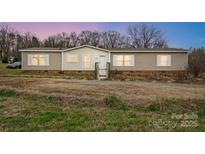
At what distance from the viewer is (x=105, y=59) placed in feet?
64.7

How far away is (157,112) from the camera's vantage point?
6.85 meters

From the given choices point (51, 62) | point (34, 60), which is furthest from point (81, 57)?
point (34, 60)

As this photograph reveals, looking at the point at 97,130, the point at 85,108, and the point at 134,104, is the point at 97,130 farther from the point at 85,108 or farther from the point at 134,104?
the point at 134,104

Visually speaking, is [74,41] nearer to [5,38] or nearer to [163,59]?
[5,38]

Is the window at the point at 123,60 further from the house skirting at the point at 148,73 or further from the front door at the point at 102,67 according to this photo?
the front door at the point at 102,67

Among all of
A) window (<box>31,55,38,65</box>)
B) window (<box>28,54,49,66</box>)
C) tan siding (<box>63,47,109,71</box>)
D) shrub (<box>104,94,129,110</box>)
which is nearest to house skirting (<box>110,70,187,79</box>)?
tan siding (<box>63,47,109,71</box>)

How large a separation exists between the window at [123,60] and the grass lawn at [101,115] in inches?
478

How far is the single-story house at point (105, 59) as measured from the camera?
19.5 meters

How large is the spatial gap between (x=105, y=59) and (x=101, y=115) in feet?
44.6

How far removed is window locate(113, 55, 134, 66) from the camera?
19.9 metres

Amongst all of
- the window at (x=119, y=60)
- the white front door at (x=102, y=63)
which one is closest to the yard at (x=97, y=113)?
the white front door at (x=102, y=63)

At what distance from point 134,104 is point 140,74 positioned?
12211 mm

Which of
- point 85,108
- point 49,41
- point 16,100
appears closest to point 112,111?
point 85,108
